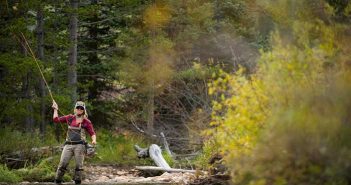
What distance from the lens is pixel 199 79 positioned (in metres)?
27.8

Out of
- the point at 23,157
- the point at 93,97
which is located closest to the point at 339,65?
the point at 23,157

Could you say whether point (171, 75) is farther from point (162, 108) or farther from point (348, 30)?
point (348, 30)

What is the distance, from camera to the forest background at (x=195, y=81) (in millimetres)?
7930

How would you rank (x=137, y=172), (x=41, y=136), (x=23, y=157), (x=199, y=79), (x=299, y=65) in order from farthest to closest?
(x=199, y=79) → (x=41, y=136) → (x=137, y=172) → (x=23, y=157) → (x=299, y=65)

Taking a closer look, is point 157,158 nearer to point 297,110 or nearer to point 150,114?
point 150,114

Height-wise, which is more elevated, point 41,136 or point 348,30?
point 348,30

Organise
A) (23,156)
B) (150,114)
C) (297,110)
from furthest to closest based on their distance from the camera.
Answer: (150,114)
(23,156)
(297,110)

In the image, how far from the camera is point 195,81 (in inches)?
1068

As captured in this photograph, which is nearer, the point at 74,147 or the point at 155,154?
the point at 74,147

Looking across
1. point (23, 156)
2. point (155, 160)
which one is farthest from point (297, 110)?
point (155, 160)

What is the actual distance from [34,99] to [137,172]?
489 cm

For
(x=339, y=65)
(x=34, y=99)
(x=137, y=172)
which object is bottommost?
(x=137, y=172)

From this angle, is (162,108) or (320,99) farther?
(162,108)

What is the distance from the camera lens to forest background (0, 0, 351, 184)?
7930mm
